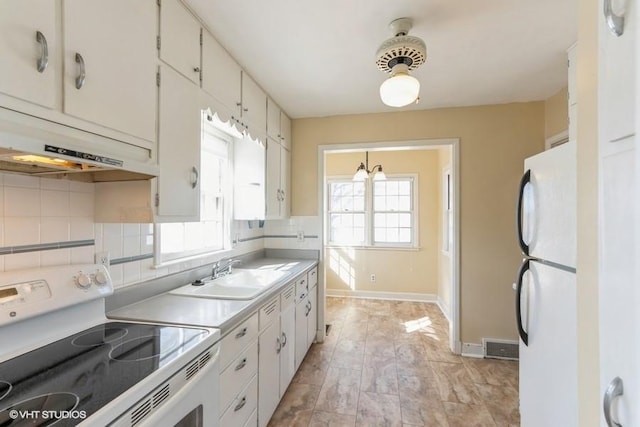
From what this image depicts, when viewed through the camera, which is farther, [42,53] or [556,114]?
[556,114]

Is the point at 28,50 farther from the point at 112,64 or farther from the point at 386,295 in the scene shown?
the point at 386,295

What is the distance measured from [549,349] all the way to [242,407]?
1.51 meters

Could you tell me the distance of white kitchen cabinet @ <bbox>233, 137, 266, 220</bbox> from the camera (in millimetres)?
2574

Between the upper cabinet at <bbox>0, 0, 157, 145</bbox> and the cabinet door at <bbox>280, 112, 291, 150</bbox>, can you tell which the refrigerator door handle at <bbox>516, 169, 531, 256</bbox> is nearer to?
the upper cabinet at <bbox>0, 0, 157, 145</bbox>

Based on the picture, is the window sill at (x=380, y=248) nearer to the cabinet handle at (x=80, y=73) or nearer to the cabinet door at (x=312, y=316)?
the cabinet door at (x=312, y=316)

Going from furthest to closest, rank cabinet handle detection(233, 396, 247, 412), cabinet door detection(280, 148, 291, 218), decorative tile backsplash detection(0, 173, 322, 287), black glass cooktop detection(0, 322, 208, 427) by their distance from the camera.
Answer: cabinet door detection(280, 148, 291, 218)
cabinet handle detection(233, 396, 247, 412)
decorative tile backsplash detection(0, 173, 322, 287)
black glass cooktop detection(0, 322, 208, 427)

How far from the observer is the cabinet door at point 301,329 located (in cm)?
241

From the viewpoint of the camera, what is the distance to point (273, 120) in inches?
111

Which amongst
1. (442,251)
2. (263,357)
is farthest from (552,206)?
(442,251)

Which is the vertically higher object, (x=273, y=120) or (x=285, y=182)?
(x=273, y=120)

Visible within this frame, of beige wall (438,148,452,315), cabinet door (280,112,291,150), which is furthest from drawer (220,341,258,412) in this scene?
beige wall (438,148,452,315)

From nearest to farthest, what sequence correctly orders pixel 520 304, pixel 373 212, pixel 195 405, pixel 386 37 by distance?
pixel 195 405 < pixel 520 304 < pixel 386 37 < pixel 373 212

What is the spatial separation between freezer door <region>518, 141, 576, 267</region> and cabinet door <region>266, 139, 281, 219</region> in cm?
197

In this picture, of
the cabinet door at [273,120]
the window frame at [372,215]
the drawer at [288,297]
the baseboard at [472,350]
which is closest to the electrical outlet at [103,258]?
the drawer at [288,297]
